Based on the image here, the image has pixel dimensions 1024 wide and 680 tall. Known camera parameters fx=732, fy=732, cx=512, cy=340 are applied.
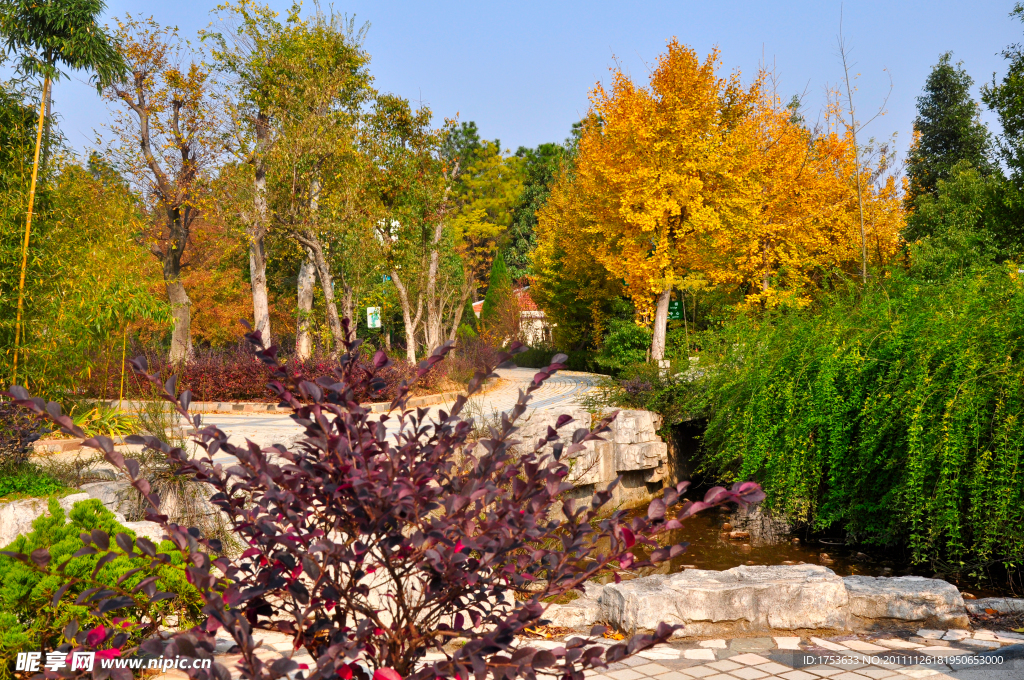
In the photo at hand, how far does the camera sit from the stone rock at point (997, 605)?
457 cm

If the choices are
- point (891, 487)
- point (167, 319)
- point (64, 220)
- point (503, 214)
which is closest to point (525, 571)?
point (891, 487)

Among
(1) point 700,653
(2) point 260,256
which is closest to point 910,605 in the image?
(1) point 700,653

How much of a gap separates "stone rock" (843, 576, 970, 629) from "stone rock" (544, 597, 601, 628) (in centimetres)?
153

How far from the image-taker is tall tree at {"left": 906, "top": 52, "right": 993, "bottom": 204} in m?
30.0

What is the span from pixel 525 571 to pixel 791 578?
9.96 feet

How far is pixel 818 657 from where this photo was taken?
381cm

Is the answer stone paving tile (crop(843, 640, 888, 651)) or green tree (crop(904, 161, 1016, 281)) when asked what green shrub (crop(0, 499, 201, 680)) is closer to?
stone paving tile (crop(843, 640, 888, 651))

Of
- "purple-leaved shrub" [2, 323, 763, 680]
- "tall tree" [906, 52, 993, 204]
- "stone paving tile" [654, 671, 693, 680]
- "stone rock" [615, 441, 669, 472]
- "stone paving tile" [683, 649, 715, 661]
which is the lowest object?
"stone paving tile" [683, 649, 715, 661]

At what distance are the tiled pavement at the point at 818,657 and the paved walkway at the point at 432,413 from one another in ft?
7.09

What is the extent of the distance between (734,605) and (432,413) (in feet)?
29.2

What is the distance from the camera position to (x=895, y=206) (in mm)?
18797

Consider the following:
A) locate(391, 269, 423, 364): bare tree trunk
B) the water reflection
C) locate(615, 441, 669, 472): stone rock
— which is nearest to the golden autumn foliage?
locate(391, 269, 423, 364): bare tree trunk

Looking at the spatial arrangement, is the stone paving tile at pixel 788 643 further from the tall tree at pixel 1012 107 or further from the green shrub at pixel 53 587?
the tall tree at pixel 1012 107

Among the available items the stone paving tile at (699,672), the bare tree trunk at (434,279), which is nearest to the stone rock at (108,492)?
the stone paving tile at (699,672)
